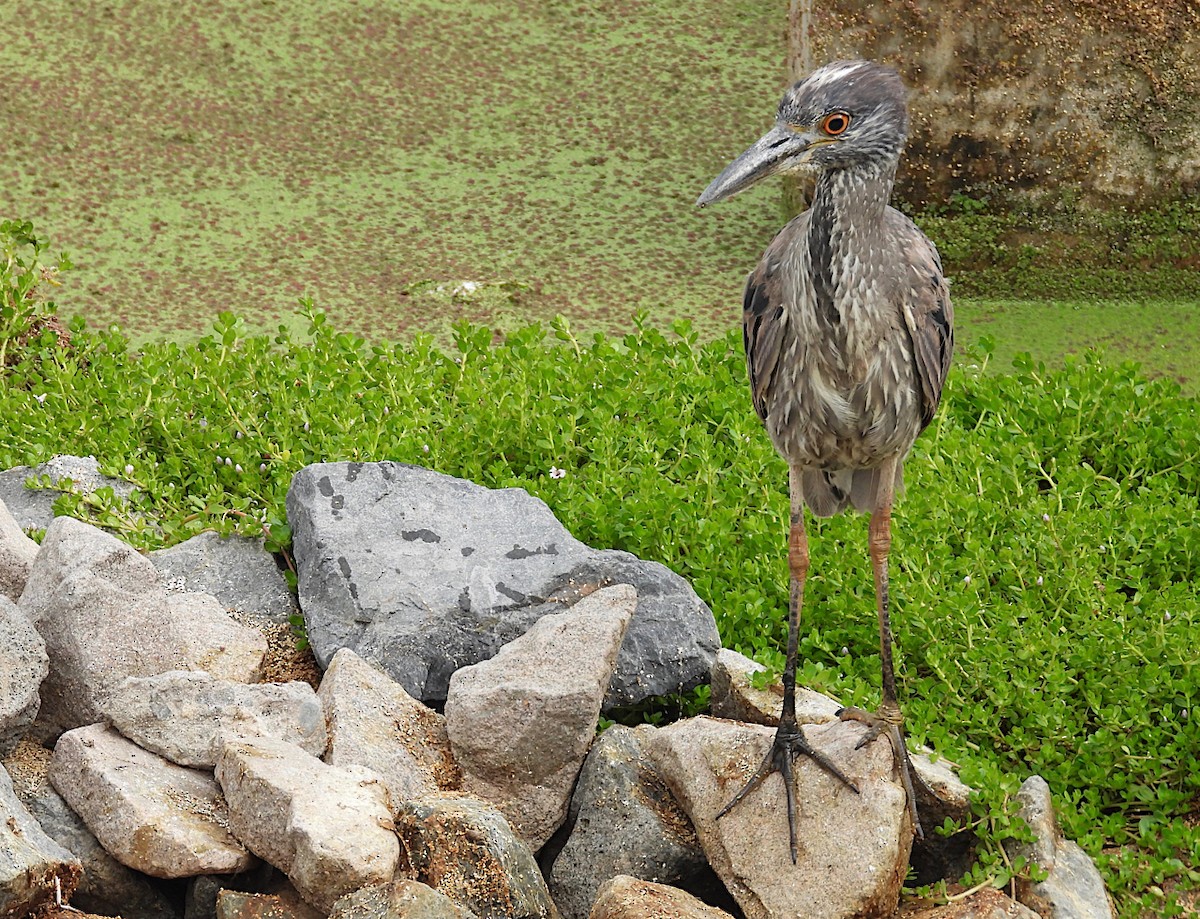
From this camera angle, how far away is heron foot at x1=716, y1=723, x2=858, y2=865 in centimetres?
246

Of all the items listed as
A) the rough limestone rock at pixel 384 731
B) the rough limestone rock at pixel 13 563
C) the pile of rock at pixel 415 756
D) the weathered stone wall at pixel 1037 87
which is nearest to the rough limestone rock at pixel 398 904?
the pile of rock at pixel 415 756

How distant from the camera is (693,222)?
5.03 meters

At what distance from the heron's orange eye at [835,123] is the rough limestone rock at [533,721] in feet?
3.17

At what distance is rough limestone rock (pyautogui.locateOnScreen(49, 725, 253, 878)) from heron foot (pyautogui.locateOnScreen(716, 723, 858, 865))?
851mm

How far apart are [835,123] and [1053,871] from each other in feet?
4.30

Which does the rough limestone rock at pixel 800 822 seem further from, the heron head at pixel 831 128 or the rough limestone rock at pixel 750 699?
the heron head at pixel 831 128

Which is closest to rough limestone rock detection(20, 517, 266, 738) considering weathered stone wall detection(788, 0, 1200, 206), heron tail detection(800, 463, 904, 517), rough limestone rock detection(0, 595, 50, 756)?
rough limestone rock detection(0, 595, 50, 756)

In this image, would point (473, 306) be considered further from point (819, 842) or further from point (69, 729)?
point (819, 842)

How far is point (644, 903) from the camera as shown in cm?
223

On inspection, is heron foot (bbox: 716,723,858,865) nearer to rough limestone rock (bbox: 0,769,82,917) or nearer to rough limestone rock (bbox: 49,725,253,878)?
rough limestone rock (bbox: 49,725,253,878)

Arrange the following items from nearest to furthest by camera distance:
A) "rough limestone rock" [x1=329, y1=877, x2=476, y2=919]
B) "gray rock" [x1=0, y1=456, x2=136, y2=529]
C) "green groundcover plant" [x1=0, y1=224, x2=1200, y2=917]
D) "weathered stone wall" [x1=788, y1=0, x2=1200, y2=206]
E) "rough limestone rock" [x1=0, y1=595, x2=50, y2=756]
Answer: "rough limestone rock" [x1=329, y1=877, x2=476, y2=919] → "rough limestone rock" [x1=0, y1=595, x2=50, y2=756] → "green groundcover plant" [x1=0, y1=224, x2=1200, y2=917] → "gray rock" [x1=0, y1=456, x2=136, y2=529] → "weathered stone wall" [x1=788, y1=0, x2=1200, y2=206]

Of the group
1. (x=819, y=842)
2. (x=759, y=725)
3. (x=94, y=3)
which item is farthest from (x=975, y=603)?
(x=94, y=3)

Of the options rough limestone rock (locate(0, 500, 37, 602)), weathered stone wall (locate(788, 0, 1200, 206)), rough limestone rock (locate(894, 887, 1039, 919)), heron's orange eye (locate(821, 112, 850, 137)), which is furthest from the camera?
weathered stone wall (locate(788, 0, 1200, 206))

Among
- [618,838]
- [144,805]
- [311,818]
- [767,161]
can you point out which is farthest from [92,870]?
[767,161]
